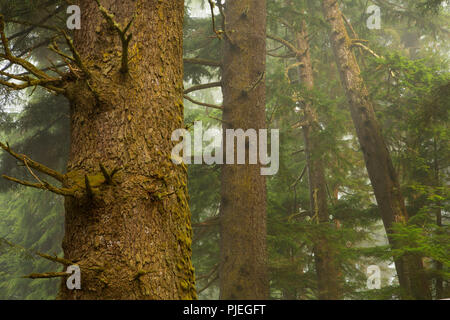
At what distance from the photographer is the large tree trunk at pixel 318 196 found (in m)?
8.03

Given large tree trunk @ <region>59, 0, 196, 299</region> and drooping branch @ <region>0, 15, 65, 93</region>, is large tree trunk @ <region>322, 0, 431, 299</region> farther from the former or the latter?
drooping branch @ <region>0, 15, 65, 93</region>

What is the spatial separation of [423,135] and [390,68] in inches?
87.8

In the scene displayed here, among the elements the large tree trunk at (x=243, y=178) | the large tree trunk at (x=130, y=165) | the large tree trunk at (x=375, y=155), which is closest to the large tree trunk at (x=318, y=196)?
the large tree trunk at (x=375, y=155)

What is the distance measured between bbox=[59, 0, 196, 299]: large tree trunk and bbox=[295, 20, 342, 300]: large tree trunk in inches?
223

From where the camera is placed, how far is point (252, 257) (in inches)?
191

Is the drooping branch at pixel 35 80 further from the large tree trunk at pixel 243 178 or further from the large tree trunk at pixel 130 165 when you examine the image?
the large tree trunk at pixel 243 178

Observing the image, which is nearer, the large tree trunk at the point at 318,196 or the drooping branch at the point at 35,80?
the drooping branch at the point at 35,80

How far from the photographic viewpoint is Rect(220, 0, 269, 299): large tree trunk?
482cm

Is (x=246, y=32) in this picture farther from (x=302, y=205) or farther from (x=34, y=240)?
(x=34, y=240)

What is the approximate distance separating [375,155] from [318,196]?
2.01 meters

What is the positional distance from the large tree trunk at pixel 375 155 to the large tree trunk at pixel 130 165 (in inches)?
184

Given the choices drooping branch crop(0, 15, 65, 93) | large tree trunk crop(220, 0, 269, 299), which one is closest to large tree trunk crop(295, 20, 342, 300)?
large tree trunk crop(220, 0, 269, 299)
